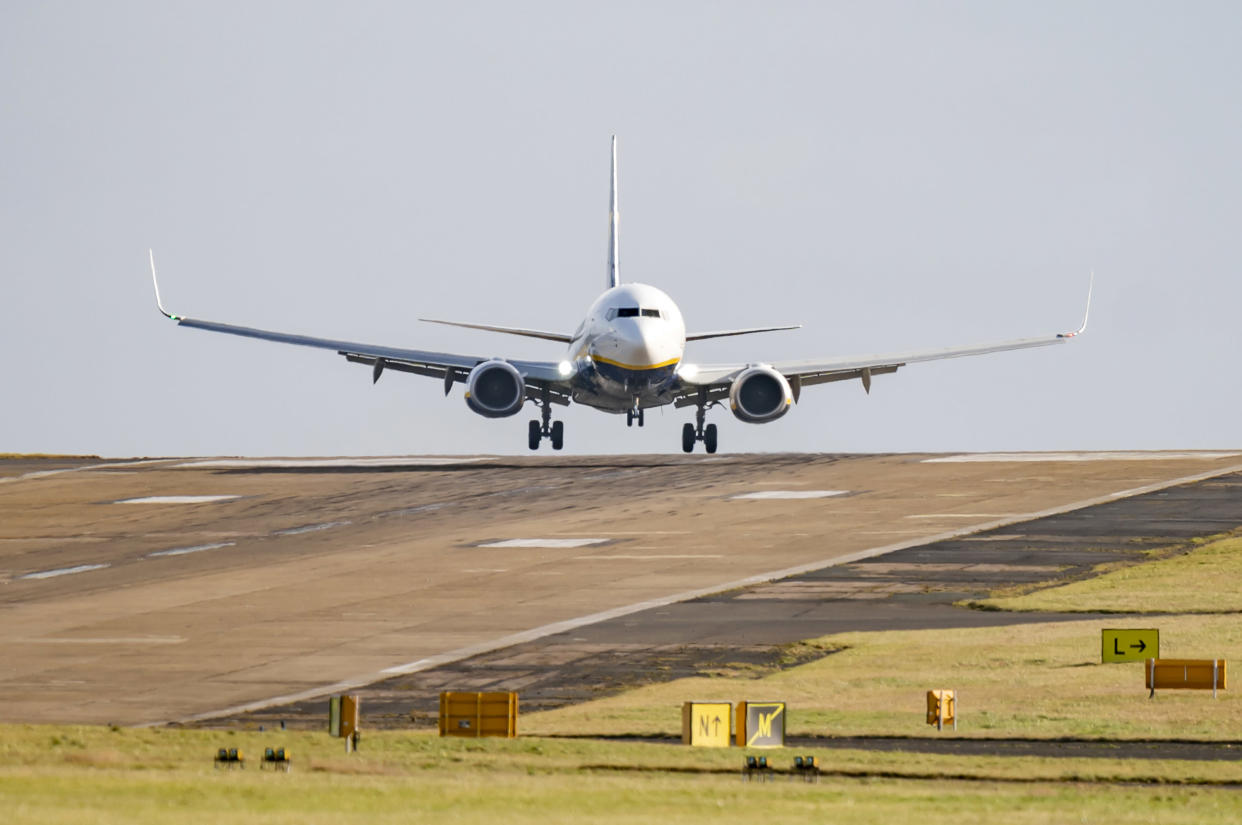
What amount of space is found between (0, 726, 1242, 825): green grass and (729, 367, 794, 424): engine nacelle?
49656 millimetres

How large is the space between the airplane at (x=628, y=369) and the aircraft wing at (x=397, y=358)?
0.13 ft

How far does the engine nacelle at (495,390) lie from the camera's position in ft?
237

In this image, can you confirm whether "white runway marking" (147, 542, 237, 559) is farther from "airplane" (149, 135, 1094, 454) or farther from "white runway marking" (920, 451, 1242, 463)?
"white runway marking" (920, 451, 1242, 463)

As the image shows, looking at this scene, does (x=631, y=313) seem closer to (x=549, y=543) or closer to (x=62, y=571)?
(x=549, y=543)

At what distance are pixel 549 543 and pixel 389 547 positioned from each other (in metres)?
4.24

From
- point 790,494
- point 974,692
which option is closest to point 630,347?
point 790,494

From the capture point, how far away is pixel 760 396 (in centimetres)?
7362

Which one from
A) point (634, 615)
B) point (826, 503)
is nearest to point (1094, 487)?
point (826, 503)

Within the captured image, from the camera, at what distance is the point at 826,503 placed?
60844mm

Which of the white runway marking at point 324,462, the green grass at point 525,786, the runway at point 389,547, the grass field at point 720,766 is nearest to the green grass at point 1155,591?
the runway at point 389,547

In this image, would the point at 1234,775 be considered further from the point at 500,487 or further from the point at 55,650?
the point at 500,487

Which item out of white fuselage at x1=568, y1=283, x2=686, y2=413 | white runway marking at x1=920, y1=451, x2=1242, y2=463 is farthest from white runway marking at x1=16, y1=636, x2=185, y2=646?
white runway marking at x1=920, y1=451, x2=1242, y2=463

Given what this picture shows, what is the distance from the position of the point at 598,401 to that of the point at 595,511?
17.2 metres

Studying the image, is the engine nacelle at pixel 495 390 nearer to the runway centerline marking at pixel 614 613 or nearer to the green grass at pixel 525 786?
the runway centerline marking at pixel 614 613
